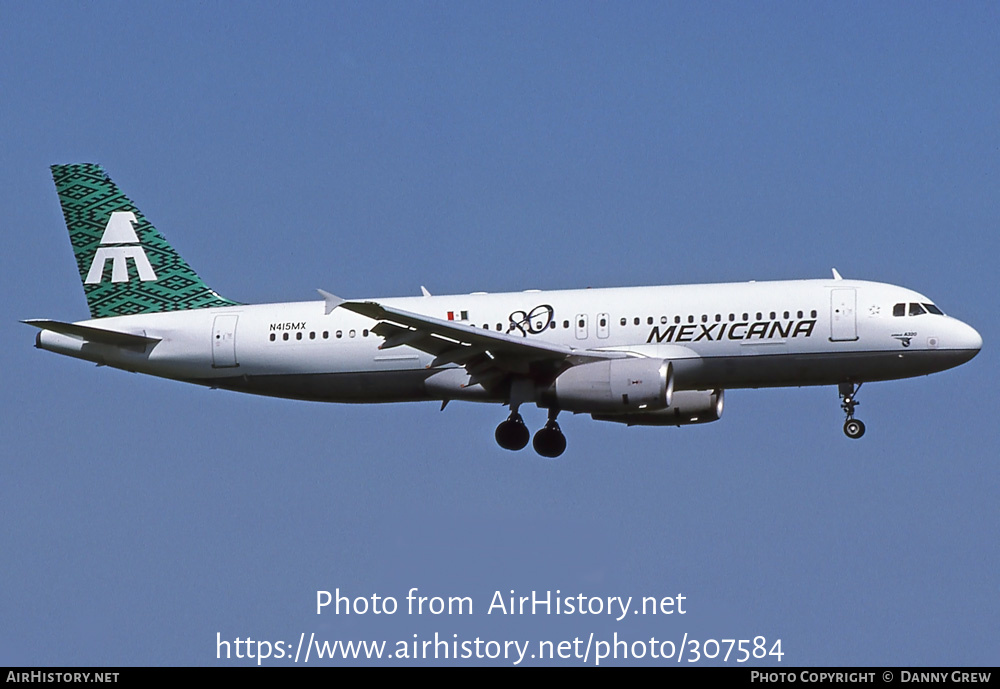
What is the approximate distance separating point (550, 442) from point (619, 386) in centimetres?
445

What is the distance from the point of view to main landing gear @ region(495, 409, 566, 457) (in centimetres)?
4331

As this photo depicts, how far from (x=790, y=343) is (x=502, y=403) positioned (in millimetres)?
7326

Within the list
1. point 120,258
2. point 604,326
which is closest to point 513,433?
point 604,326

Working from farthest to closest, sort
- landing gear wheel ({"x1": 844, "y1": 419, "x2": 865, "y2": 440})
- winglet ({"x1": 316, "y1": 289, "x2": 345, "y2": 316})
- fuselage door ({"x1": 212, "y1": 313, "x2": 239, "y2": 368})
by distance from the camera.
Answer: fuselage door ({"x1": 212, "y1": 313, "x2": 239, "y2": 368}) → landing gear wheel ({"x1": 844, "y1": 419, "x2": 865, "y2": 440}) → winglet ({"x1": 316, "y1": 289, "x2": 345, "y2": 316})

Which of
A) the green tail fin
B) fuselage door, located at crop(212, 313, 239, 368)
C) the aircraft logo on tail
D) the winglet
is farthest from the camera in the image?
the aircraft logo on tail

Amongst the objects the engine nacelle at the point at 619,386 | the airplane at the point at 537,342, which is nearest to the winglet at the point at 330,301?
the airplane at the point at 537,342

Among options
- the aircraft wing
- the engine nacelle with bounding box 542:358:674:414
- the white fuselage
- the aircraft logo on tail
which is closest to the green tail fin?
the aircraft logo on tail

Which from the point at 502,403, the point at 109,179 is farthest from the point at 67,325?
the point at 502,403

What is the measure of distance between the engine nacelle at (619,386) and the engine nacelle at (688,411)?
3108 mm

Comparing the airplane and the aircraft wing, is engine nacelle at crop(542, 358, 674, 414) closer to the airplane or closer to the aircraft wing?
the airplane

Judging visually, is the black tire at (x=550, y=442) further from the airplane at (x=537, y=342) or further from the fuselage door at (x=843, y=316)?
the fuselage door at (x=843, y=316)

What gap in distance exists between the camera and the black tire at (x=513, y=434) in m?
43.3

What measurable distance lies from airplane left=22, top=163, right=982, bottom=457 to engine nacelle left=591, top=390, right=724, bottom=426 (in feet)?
0.14

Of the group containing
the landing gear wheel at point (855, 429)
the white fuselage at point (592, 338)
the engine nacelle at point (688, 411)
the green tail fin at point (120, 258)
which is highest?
the green tail fin at point (120, 258)
